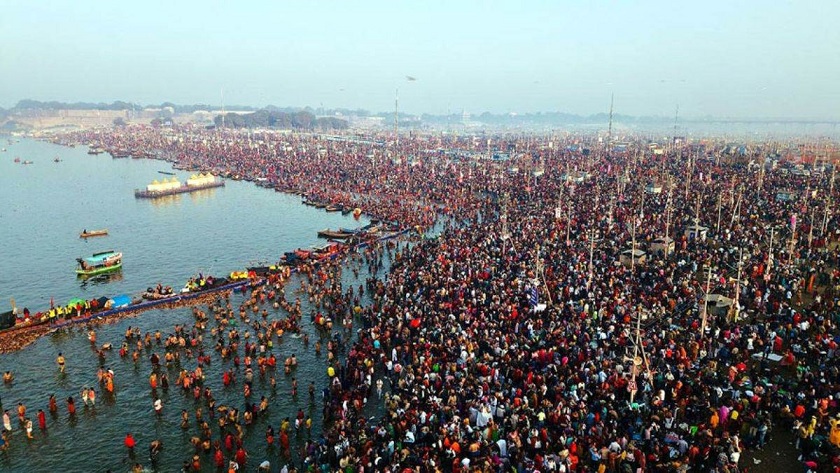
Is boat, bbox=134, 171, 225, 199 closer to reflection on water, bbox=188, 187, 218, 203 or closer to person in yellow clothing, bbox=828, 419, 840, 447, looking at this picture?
reflection on water, bbox=188, 187, 218, 203

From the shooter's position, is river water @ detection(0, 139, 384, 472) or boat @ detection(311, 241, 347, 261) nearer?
river water @ detection(0, 139, 384, 472)

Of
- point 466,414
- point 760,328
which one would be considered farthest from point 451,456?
point 760,328

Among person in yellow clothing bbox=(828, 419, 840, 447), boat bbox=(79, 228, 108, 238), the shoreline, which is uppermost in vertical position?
person in yellow clothing bbox=(828, 419, 840, 447)

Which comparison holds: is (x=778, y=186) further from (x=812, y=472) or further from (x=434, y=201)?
(x=812, y=472)

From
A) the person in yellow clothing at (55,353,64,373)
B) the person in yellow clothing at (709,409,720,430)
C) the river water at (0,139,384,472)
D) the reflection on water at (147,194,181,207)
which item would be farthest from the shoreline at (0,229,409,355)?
the reflection on water at (147,194,181,207)

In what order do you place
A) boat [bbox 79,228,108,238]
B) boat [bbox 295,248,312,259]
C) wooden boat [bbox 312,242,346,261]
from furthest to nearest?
boat [bbox 79,228,108,238]
wooden boat [bbox 312,242,346,261]
boat [bbox 295,248,312,259]

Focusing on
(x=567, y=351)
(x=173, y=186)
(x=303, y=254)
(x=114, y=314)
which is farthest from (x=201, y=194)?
(x=567, y=351)

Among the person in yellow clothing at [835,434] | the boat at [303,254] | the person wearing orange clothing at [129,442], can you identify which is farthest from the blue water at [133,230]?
the person in yellow clothing at [835,434]

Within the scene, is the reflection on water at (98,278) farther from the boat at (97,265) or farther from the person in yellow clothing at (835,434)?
the person in yellow clothing at (835,434)
